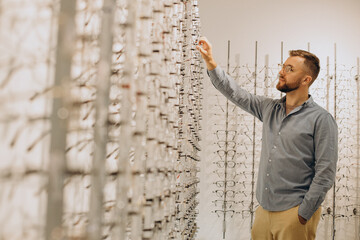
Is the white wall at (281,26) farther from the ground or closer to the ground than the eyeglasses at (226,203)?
farther from the ground

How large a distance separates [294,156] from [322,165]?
0.15 m

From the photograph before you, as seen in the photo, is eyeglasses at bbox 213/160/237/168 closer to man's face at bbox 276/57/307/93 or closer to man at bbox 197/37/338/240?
man at bbox 197/37/338/240

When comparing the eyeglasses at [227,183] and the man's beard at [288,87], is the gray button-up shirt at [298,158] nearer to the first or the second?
the man's beard at [288,87]

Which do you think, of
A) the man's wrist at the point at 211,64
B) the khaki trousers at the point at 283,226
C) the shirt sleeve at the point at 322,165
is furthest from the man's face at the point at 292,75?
the khaki trousers at the point at 283,226

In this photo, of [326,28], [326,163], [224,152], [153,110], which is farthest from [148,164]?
[326,28]

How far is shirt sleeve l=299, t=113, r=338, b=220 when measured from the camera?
1791 millimetres

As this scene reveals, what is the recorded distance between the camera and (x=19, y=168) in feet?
1.48

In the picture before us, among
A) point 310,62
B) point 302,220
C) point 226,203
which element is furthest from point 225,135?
point 302,220

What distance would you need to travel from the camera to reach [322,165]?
183 cm

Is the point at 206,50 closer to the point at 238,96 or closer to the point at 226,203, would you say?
the point at 238,96

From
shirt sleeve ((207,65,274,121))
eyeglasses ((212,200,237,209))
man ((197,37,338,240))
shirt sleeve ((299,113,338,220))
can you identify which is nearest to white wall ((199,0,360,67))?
eyeglasses ((212,200,237,209))

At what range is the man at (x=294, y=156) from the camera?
6.02 feet

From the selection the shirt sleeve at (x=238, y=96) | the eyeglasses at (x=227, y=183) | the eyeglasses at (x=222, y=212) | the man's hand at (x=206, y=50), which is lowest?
the eyeglasses at (x=222, y=212)

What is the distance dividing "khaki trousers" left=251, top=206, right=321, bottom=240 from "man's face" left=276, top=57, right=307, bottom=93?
2.12 feet
